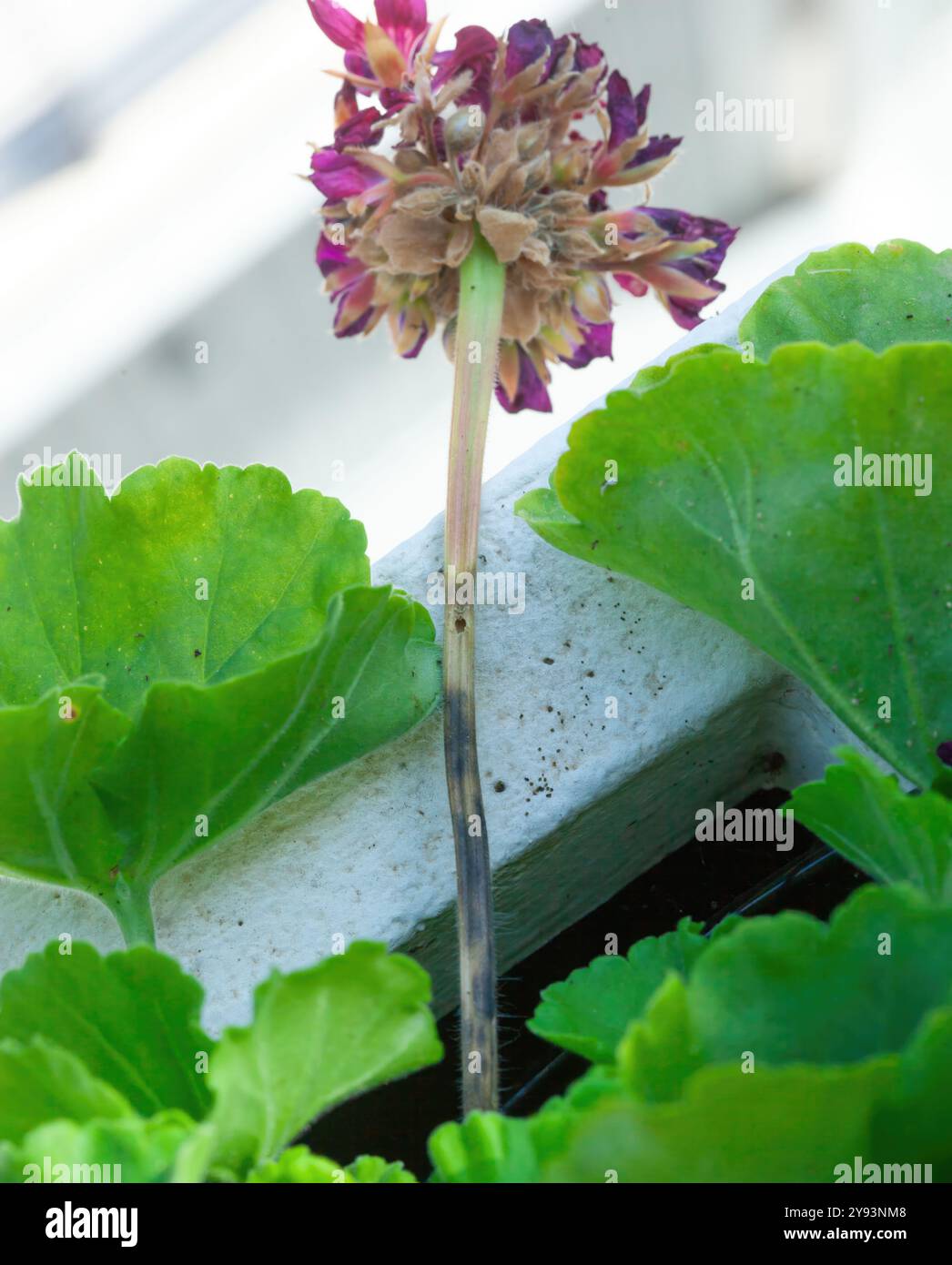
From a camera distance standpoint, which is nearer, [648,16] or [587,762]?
[587,762]

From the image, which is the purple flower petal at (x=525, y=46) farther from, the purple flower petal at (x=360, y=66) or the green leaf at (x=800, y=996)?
the green leaf at (x=800, y=996)

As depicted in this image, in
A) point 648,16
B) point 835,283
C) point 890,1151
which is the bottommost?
point 890,1151

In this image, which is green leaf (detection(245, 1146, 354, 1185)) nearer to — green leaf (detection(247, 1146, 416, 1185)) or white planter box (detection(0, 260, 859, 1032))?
→ green leaf (detection(247, 1146, 416, 1185))

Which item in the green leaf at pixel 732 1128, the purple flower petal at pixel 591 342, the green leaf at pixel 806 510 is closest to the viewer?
the green leaf at pixel 732 1128

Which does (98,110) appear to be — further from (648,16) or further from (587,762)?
(587,762)

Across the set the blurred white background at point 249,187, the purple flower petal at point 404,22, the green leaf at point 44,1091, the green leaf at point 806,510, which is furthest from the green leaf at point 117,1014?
the blurred white background at point 249,187

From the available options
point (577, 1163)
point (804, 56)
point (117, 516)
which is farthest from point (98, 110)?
point (577, 1163)

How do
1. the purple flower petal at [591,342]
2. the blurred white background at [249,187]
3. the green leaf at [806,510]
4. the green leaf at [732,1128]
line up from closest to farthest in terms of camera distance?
1. the green leaf at [732,1128]
2. the green leaf at [806,510]
3. the purple flower petal at [591,342]
4. the blurred white background at [249,187]

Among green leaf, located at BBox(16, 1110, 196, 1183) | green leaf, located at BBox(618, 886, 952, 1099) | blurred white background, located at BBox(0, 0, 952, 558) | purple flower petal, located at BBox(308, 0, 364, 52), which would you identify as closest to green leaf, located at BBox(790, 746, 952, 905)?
green leaf, located at BBox(618, 886, 952, 1099)
